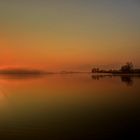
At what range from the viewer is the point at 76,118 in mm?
13406

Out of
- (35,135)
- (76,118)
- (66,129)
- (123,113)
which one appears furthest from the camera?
(123,113)

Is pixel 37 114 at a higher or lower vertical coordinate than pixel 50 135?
higher

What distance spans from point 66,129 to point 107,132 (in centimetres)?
171

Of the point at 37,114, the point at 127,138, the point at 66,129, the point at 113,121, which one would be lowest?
the point at 127,138

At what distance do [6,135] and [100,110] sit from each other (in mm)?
6629

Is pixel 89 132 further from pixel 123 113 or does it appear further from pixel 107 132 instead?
pixel 123 113

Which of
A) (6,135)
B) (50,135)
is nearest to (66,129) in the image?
(50,135)

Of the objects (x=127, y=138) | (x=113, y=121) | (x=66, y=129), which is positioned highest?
(x=113, y=121)

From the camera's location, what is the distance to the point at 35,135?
10.5 metres

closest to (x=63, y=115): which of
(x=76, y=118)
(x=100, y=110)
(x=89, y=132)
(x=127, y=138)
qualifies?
(x=76, y=118)

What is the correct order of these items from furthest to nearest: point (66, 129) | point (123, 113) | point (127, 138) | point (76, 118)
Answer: point (123, 113)
point (76, 118)
point (66, 129)
point (127, 138)

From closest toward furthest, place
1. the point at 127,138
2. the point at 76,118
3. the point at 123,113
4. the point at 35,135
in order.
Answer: the point at 127,138, the point at 35,135, the point at 76,118, the point at 123,113

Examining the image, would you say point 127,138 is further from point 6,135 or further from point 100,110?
point 100,110

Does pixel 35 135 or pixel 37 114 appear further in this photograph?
pixel 37 114
